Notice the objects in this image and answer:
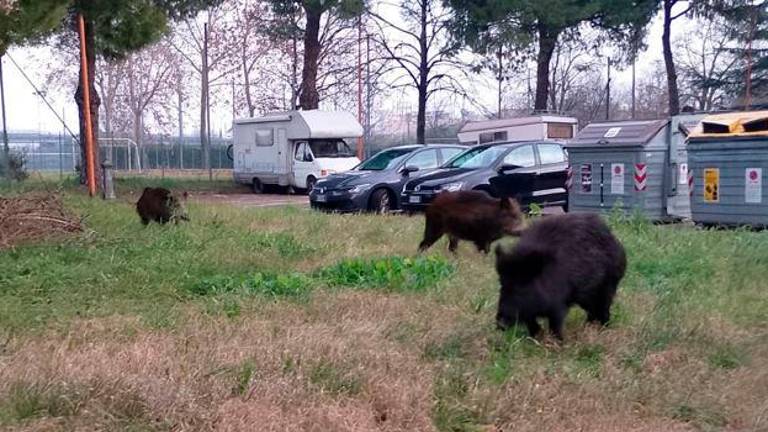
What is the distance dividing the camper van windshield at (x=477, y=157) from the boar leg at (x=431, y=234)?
6843mm

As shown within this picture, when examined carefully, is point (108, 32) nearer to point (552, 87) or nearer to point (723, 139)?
point (723, 139)

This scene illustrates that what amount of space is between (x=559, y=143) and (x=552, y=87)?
31.6m

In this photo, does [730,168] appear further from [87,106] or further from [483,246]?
[87,106]

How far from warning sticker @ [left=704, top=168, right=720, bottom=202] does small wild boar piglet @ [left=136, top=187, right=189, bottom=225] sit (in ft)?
28.6

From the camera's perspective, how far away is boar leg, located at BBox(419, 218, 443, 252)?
1086 centimetres

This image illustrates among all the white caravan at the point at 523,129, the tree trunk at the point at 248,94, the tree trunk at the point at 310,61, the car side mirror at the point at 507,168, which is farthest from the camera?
the tree trunk at the point at 248,94

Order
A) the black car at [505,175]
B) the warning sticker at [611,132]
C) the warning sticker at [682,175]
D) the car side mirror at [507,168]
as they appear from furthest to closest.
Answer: the car side mirror at [507,168]
the black car at [505,175]
the warning sticker at [611,132]
the warning sticker at [682,175]

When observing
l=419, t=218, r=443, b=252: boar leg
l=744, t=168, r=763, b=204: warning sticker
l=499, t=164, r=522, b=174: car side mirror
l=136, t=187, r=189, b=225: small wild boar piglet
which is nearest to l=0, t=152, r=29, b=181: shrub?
l=136, t=187, r=189, b=225: small wild boar piglet

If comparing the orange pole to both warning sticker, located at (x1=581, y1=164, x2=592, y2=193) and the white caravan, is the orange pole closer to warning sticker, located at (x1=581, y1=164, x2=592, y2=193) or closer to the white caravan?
warning sticker, located at (x1=581, y1=164, x2=592, y2=193)

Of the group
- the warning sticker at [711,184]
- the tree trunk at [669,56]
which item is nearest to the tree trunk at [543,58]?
the tree trunk at [669,56]

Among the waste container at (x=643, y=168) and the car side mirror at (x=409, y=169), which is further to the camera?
the car side mirror at (x=409, y=169)

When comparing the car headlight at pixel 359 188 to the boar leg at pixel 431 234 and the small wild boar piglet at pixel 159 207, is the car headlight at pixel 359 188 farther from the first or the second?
the boar leg at pixel 431 234

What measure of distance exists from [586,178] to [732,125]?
9.49 feet

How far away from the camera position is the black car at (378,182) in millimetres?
19125
